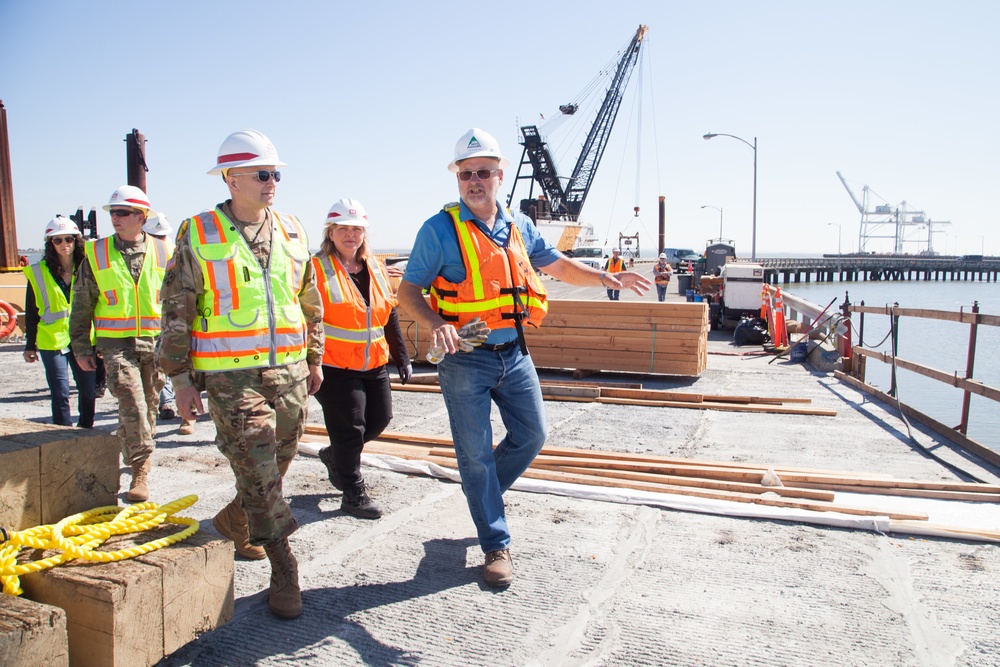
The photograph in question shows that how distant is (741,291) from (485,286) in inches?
626

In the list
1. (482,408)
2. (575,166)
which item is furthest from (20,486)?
(575,166)

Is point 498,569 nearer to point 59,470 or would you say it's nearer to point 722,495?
point 722,495

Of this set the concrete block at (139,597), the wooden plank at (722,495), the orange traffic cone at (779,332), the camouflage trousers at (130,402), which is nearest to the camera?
the concrete block at (139,597)

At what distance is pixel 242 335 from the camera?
10.6 ft

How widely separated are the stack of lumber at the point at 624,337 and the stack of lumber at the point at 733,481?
182 inches

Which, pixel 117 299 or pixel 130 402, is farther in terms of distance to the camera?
pixel 117 299

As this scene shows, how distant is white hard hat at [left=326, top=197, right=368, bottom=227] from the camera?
15.7ft

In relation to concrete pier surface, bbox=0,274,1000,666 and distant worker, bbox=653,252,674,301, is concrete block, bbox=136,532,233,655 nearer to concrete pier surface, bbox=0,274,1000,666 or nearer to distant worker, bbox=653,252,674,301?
concrete pier surface, bbox=0,274,1000,666

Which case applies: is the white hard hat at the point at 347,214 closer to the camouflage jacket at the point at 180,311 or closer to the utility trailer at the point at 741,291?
the camouflage jacket at the point at 180,311

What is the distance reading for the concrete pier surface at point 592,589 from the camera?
9.69ft

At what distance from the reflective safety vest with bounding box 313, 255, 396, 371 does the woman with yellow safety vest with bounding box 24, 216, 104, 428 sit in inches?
113

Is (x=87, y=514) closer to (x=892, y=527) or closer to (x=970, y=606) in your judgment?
(x=970, y=606)

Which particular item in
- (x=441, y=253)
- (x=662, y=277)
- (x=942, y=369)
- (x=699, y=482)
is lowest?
(x=942, y=369)

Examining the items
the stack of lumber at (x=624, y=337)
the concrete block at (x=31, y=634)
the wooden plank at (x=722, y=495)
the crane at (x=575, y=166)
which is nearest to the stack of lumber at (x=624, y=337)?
the stack of lumber at (x=624, y=337)
